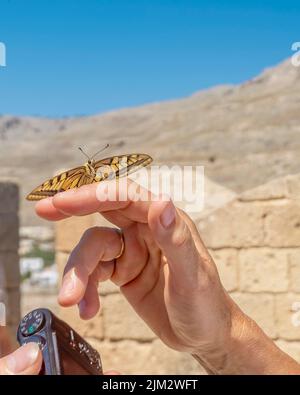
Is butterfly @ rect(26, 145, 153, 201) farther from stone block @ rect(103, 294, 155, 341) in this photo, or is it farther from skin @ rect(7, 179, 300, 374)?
stone block @ rect(103, 294, 155, 341)

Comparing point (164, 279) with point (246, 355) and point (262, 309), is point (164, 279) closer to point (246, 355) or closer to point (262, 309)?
point (246, 355)

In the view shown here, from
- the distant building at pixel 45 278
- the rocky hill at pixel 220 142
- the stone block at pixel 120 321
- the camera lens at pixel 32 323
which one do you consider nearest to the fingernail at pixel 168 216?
the camera lens at pixel 32 323

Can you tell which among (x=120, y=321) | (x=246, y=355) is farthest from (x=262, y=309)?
(x=246, y=355)

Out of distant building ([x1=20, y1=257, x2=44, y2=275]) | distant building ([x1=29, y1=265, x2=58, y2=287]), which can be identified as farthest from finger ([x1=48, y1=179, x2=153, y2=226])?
distant building ([x1=20, y1=257, x2=44, y2=275])

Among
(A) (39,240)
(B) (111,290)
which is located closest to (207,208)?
(B) (111,290)

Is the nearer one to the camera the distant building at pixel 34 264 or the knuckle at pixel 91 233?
the knuckle at pixel 91 233

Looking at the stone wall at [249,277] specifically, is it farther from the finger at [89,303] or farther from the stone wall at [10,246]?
the finger at [89,303]
